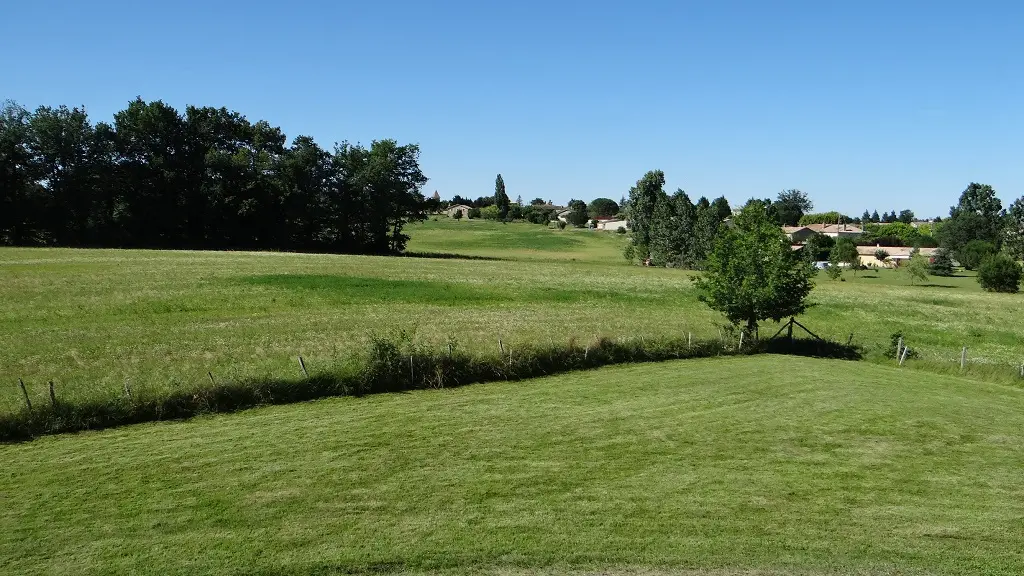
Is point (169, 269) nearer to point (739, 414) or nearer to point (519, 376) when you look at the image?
point (519, 376)

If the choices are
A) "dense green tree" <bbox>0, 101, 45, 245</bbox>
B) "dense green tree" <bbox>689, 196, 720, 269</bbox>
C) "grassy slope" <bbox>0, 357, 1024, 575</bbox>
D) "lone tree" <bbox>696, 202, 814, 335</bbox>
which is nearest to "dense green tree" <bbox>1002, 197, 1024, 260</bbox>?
"dense green tree" <bbox>689, 196, 720, 269</bbox>

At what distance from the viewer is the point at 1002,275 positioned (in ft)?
223

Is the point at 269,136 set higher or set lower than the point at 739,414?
higher

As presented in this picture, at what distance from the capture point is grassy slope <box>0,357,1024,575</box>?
11.1 metres

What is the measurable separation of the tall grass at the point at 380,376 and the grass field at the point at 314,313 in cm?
64

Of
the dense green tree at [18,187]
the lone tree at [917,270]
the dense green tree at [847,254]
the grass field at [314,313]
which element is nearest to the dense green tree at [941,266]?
the dense green tree at [847,254]

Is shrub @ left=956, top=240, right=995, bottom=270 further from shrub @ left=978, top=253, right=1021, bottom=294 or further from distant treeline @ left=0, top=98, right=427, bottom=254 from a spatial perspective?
distant treeline @ left=0, top=98, right=427, bottom=254

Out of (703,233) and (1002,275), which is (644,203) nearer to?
(703,233)

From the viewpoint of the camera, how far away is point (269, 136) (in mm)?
87188

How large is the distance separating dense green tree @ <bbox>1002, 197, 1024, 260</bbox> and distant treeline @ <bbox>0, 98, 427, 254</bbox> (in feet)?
288

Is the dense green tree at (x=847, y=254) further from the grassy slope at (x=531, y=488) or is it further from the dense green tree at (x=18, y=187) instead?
the dense green tree at (x=18, y=187)

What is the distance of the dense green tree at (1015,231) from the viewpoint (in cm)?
10217

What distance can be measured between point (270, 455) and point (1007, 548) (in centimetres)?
1458

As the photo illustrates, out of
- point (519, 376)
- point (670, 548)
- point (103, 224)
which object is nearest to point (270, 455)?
point (670, 548)
